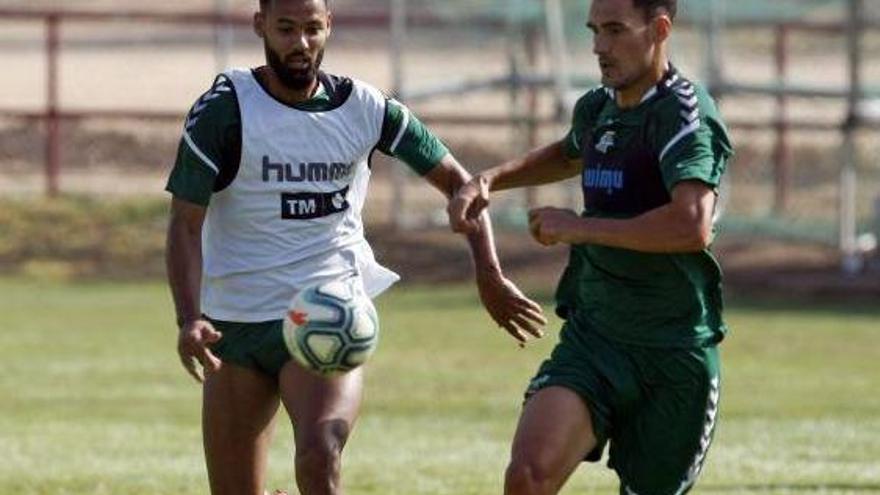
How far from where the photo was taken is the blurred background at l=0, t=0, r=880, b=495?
12906mm

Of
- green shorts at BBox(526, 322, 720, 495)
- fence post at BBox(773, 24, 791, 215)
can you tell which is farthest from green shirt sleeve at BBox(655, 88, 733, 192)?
fence post at BBox(773, 24, 791, 215)

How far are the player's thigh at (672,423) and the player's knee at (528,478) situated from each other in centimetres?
42

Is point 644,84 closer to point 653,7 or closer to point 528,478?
point 653,7

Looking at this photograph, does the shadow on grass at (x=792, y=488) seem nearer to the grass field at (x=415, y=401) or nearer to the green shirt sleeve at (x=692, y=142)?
the grass field at (x=415, y=401)

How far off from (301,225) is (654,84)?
1.33 meters

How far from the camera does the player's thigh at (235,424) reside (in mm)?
8125

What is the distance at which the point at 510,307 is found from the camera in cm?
812

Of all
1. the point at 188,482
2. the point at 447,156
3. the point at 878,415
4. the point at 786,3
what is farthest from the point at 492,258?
the point at 786,3

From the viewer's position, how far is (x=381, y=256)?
24.6m

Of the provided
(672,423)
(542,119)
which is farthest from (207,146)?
(542,119)

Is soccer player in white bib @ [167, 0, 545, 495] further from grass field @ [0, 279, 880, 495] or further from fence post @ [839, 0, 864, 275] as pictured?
fence post @ [839, 0, 864, 275]

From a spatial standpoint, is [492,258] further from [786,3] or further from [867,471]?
[786,3]

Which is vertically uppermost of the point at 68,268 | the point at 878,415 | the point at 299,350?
the point at 299,350

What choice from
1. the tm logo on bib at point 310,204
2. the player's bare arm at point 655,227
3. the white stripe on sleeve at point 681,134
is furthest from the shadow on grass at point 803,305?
the player's bare arm at point 655,227
